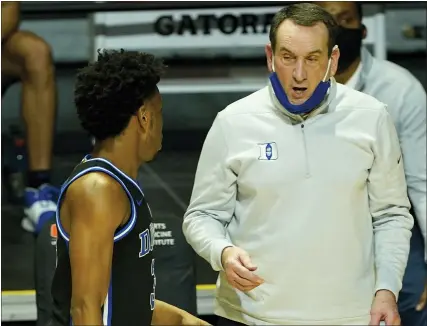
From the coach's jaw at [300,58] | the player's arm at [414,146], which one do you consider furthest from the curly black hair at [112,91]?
the player's arm at [414,146]

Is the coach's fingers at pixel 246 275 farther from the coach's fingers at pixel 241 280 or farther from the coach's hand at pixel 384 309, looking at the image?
the coach's hand at pixel 384 309

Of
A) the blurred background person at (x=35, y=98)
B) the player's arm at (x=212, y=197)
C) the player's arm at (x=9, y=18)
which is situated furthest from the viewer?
the blurred background person at (x=35, y=98)

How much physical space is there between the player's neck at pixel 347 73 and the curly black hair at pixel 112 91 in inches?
48.3

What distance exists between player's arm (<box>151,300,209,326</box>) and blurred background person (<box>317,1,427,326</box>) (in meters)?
1.17

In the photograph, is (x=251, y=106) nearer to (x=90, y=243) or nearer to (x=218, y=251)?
(x=218, y=251)

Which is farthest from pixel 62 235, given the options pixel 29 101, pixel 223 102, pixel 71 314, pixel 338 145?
pixel 223 102

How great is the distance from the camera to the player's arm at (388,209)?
2494mm

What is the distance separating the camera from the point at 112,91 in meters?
2.43

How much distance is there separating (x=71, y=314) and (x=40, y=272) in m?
1.24

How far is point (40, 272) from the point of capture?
3.55 m

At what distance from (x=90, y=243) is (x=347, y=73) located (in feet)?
5.30

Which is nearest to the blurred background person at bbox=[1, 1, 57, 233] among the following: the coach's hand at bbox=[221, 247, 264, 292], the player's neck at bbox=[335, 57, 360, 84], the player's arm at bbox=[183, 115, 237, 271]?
the player's neck at bbox=[335, 57, 360, 84]

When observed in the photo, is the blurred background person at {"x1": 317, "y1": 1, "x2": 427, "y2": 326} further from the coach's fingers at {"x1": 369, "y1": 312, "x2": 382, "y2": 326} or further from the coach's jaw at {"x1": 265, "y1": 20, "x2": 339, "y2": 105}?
the coach's fingers at {"x1": 369, "y1": 312, "x2": 382, "y2": 326}

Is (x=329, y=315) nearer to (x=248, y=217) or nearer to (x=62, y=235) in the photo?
(x=248, y=217)
